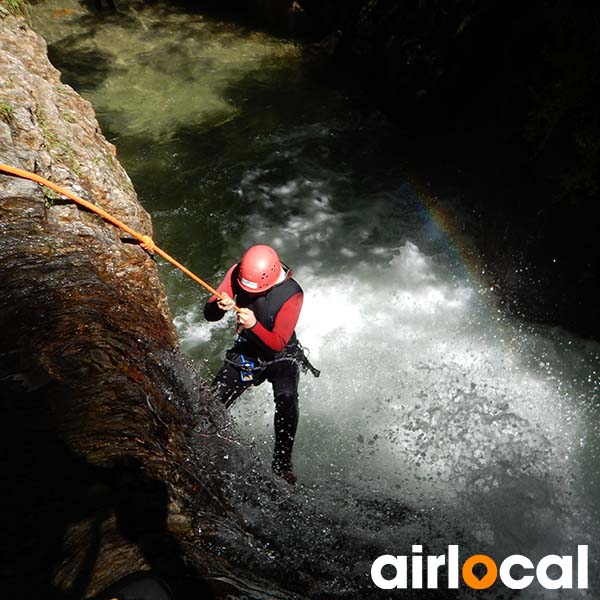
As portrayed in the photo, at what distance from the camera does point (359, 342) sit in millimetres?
6016

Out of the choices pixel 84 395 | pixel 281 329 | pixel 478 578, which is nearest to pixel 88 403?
pixel 84 395

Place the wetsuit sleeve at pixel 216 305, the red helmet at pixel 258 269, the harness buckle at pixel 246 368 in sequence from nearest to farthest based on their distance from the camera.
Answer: the red helmet at pixel 258 269
the wetsuit sleeve at pixel 216 305
the harness buckle at pixel 246 368

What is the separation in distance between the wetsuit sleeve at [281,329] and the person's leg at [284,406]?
36cm

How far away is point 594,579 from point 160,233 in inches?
249

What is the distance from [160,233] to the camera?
687cm

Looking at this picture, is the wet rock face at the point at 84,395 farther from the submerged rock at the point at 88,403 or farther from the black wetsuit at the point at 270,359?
the black wetsuit at the point at 270,359

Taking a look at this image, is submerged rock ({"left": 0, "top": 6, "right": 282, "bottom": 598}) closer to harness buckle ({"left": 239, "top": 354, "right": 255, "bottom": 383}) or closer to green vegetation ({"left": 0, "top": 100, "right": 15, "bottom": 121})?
green vegetation ({"left": 0, "top": 100, "right": 15, "bottom": 121})

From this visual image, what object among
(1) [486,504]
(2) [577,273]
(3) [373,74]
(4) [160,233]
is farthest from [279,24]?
(1) [486,504]

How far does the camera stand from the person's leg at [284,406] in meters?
4.29

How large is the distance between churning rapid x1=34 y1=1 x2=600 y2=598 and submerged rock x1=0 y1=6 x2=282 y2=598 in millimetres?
596

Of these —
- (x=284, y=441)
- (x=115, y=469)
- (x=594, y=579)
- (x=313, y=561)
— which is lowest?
(x=594, y=579)

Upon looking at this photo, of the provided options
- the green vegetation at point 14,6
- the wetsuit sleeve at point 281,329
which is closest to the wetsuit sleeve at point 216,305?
the wetsuit sleeve at point 281,329

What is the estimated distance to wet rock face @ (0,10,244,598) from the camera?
2156 millimetres

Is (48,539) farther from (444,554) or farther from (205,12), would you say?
(205,12)
